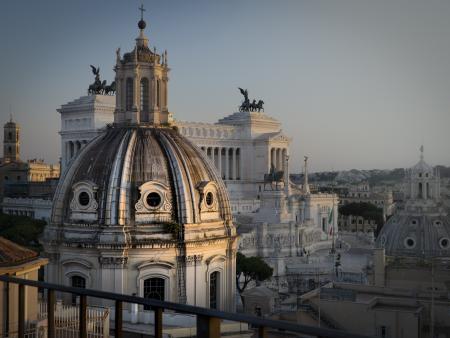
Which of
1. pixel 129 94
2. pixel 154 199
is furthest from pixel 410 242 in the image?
pixel 154 199

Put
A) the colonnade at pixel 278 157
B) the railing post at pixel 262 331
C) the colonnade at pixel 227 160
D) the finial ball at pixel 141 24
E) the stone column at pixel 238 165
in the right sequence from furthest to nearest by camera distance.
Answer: the colonnade at pixel 278 157 < the stone column at pixel 238 165 < the colonnade at pixel 227 160 < the finial ball at pixel 141 24 < the railing post at pixel 262 331

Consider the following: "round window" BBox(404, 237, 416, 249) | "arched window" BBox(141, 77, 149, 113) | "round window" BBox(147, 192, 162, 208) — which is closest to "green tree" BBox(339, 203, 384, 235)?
"round window" BBox(404, 237, 416, 249)

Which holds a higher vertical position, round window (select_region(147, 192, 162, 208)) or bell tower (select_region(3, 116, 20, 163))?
bell tower (select_region(3, 116, 20, 163))

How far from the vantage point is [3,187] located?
275ft

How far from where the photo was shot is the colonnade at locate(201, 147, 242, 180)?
3280 inches

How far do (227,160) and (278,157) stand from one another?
7322 mm

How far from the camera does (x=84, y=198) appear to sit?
2144 centimetres

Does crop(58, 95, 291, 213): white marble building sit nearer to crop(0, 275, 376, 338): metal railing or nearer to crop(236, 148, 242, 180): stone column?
crop(236, 148, 242, 180): stone column

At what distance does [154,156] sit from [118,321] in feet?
52.6

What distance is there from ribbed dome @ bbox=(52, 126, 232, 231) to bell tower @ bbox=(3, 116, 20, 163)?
Answer: 262ft

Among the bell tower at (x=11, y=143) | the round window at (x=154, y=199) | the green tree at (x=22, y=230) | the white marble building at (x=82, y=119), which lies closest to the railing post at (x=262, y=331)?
the round window at (x=154, y=199)

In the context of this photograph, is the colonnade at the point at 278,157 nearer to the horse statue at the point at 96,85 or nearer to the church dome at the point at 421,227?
the horse statue at the point at 96,85

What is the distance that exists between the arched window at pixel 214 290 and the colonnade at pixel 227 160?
198 feet

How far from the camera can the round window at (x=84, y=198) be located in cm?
2133
